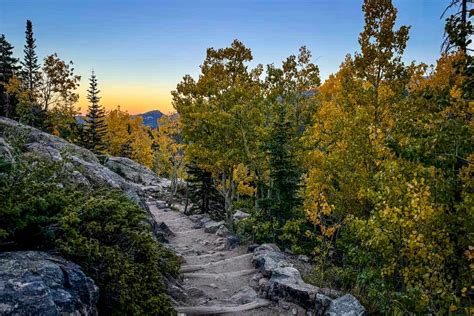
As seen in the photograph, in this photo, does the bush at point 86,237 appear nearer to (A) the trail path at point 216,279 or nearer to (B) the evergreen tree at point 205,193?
(A) the trail path at point 216,279

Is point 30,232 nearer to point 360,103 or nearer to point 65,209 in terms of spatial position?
point 65,209

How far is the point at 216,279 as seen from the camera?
12570 mm

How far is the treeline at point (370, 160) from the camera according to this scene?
6.82 meters

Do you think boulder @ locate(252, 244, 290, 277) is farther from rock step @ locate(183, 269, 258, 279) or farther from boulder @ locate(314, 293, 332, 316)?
boulder @ locate(314, 293, 332, 316)

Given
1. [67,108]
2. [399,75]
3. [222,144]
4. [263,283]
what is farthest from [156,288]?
[67,108]

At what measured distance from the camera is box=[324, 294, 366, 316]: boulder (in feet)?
27.8

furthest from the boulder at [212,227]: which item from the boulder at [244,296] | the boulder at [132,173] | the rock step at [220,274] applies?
the boulder at [132,173]

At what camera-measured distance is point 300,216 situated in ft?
61.8

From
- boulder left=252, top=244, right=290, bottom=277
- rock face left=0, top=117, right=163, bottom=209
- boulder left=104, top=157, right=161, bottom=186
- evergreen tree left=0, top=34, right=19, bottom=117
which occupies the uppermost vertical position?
evergreen tree left=0, top=34, right=19, bottom=117

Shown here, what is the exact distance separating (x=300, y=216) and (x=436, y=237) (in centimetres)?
1185

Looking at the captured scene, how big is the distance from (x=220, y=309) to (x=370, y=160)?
7.89 metres

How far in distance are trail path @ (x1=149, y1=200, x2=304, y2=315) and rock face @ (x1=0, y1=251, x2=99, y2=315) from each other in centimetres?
401

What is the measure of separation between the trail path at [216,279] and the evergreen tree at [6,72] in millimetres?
35686

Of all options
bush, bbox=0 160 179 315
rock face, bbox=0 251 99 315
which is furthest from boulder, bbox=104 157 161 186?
rock face, bbox=0 251 99 315
